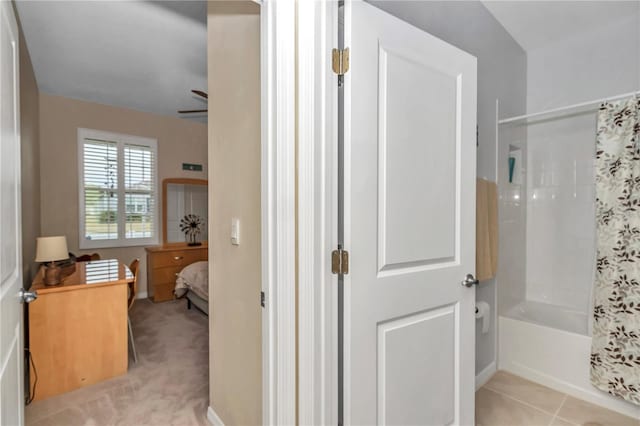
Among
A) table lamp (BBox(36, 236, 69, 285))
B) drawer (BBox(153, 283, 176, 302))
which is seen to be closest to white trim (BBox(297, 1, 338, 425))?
table lamp (BBox(36, 236, 69, 285))

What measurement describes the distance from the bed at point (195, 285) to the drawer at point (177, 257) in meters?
0.73

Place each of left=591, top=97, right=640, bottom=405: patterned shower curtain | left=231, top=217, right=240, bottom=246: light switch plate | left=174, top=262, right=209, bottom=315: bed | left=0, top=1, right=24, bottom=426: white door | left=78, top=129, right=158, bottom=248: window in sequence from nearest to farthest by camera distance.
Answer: left=0, top=1, right=24, bottom=426: white door
left=231, top=217, right=240, bottom=246: light switch plate
left=591, top=97, right=640, bottom=405: patterned shower curtain
left=174, top=262, right=209, bottom=315: bed
left=78, top=129, right=158, bottom=248: window

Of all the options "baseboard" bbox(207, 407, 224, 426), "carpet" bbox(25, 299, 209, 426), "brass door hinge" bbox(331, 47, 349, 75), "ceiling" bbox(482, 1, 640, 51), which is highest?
"ceiling" bbox(482, 1, 640, 51)

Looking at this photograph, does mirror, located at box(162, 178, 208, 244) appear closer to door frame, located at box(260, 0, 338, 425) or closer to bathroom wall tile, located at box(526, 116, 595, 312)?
door frame, located at box(260, 0, 338, 425)

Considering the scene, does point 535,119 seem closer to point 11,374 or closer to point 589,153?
point 589,153

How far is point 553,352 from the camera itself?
2256 mm

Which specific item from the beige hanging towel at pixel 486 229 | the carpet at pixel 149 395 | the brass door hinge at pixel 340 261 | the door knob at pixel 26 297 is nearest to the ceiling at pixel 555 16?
the beige hanging towel at pixel 486 229

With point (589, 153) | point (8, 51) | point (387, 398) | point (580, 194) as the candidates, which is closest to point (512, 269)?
point (580, 194)

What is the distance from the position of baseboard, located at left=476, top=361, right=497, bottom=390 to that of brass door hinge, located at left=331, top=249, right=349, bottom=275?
170cm

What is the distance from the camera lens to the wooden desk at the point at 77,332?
7.30ft

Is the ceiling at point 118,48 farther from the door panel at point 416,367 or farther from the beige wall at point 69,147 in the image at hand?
the door panel at point 416,367

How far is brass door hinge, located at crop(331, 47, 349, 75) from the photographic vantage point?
1203 mm

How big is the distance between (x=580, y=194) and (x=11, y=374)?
3.69m

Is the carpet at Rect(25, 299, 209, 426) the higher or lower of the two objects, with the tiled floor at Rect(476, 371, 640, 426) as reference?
lower
